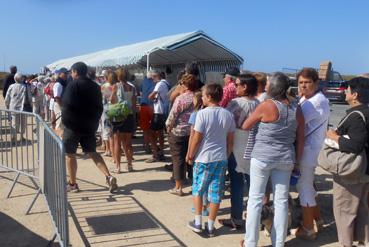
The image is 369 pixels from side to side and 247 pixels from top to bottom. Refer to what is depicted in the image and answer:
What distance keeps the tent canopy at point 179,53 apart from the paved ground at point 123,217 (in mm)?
4588

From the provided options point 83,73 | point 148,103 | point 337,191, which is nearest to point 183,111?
point 83,73

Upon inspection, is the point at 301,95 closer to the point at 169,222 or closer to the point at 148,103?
the point at 169,222

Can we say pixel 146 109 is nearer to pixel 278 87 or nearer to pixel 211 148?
pixel 211 148

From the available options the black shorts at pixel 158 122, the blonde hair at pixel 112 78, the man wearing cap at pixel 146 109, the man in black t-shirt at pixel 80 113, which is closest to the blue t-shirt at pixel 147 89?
the man wearing cap at pixel 146 109

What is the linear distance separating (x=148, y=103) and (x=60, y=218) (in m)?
5.26

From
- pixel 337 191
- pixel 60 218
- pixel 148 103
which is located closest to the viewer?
pixel 60 218

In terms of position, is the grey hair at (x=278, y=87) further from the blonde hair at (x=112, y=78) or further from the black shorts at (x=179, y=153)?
the blonde hair at (x=112, y=78)

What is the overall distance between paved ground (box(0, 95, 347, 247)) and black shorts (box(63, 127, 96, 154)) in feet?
2.20

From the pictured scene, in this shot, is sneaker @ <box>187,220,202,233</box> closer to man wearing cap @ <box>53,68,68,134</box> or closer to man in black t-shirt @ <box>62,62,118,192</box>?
man in black t-shirt @ <box>62,62,118,192</box>

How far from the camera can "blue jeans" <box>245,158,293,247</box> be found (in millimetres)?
4023

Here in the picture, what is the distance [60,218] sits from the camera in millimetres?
3852

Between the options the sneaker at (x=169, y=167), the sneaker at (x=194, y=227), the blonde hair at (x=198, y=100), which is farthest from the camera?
the sneaker at (x=169, y=167)

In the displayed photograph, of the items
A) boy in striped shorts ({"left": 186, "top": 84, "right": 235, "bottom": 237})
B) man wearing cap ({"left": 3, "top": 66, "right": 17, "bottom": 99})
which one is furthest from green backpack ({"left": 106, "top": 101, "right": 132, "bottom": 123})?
man wearing cap ({"left": 3, "top": 66, "right": 17, "bottom": 99})

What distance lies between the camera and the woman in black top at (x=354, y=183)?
390 centimetres
